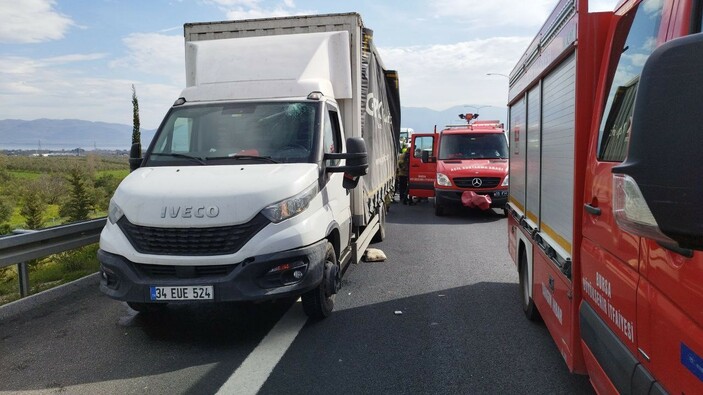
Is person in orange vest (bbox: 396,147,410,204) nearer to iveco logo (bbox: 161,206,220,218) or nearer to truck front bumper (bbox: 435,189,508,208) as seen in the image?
truck front bumper (bbox: 435,189,508,208)

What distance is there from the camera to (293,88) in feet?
18.5

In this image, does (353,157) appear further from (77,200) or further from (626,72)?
(77,200)

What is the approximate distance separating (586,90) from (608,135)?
430mm

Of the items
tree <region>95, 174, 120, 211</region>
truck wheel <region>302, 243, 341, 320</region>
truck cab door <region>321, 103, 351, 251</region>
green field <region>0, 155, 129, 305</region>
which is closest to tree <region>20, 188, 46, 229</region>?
green field <region>0, 155, 129, 305</region>

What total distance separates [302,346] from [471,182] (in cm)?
872

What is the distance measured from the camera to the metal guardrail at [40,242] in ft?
18.2

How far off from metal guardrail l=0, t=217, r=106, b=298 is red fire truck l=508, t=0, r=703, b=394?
5.05m

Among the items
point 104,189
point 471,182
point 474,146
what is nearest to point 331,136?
point 471,182

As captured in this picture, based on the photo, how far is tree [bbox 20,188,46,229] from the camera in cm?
982

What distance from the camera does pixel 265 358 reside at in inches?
168

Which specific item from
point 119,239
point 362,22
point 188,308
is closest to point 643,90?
point 119,239

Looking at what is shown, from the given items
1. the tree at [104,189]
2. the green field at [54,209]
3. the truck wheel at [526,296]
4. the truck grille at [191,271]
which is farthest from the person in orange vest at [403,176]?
the truck grille at [191,271]

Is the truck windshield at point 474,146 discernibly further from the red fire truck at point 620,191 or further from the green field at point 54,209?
the red fire truck at point 620,191

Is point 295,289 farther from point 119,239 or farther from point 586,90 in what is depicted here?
point 586,90
